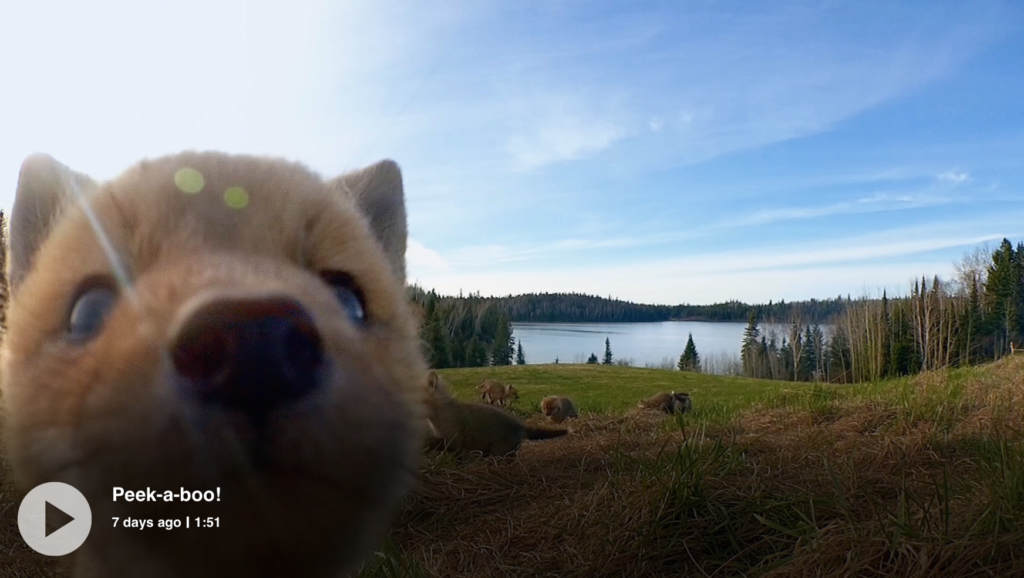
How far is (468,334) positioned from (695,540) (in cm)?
257

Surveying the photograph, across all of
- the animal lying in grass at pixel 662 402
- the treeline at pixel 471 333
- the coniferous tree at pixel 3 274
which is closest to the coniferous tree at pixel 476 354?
the treeline at pixel 471 333

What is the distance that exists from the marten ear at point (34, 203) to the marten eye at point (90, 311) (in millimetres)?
289

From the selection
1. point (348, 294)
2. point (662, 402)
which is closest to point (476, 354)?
point (662, 402)

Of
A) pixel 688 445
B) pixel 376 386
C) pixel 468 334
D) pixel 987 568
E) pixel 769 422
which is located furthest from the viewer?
pixel 468 334

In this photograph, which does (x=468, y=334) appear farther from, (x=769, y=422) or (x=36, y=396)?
(x=36, y=396)

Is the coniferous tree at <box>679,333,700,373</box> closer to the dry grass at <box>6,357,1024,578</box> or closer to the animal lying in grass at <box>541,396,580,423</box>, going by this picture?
the animal lying in grass at <box>541,396,580,423</box>

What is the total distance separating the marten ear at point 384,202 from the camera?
130cm

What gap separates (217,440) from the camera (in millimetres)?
688

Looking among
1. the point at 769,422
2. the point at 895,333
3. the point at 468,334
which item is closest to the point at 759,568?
the point at 769,422

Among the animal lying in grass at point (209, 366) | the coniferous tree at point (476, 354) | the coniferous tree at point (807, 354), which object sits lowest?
the coniferous tree at point (807, 354)

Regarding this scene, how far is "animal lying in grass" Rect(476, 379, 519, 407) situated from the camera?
20.9 ft

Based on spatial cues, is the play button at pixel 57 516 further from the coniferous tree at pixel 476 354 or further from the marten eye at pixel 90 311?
the coniferous tree at pixel 476 354

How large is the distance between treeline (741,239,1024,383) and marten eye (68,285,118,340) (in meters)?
6.15

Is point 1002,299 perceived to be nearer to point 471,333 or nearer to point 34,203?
point 471,333
